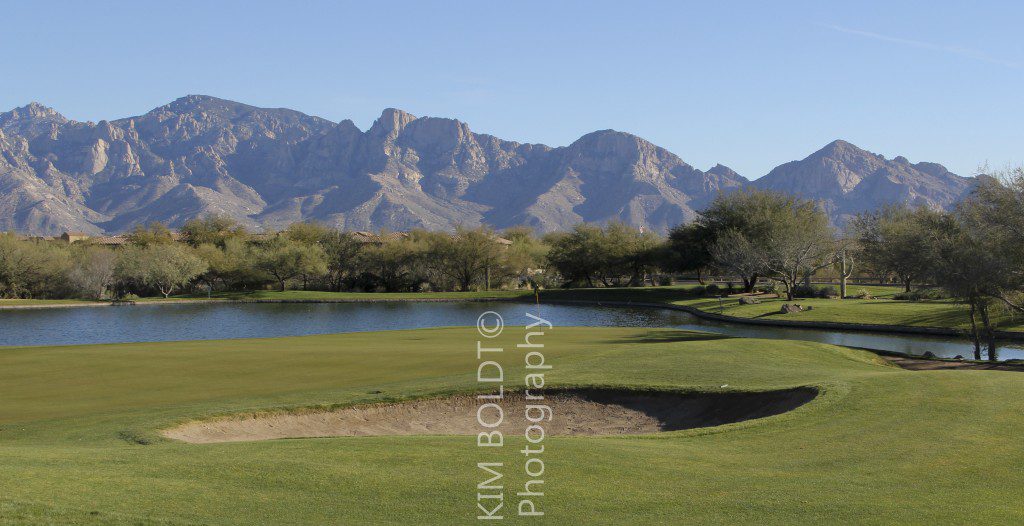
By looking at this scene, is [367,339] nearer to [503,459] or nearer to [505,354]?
[505,354]

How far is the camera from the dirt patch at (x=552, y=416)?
1656cm

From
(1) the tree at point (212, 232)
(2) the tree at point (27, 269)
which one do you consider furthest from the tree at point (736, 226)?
(2) the tree at point (27, 269)

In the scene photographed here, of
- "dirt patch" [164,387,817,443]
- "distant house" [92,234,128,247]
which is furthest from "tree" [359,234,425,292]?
"dirt patch" [164,387,817,443]

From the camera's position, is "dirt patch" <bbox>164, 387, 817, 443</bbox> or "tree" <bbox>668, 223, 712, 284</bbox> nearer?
"dirt patch" <bbox>164, 387, 817, 443</bbox>

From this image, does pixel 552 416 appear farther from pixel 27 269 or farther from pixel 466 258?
pixel 27 269

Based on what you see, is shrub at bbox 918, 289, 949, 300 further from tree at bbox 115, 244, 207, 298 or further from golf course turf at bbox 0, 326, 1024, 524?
tree at bbox 115, 244, 207, 298

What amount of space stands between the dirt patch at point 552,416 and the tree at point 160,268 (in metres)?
90.9

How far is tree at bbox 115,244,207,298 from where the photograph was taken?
99.2 m

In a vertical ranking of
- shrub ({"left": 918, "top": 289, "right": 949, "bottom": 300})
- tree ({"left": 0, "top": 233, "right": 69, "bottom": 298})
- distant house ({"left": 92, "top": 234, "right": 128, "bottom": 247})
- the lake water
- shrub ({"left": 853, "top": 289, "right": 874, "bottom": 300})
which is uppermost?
distant house ({"left": 92, "top": 234, "right": 128, "bottom": 247})

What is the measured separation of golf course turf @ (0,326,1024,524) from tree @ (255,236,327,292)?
8594cm

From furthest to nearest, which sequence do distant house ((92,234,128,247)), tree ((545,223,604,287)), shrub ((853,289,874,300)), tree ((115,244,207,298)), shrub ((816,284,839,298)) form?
distant house ((92,234,128,247)), tree ((545,223,604,287)), tree ((115,244,207,298)), shrub ((816,284,839,298)), shrub ((853,289,874,300))

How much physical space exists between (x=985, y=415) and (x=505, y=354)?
16.8 metres

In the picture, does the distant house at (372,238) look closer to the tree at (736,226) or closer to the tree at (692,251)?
the tree at (692,251)

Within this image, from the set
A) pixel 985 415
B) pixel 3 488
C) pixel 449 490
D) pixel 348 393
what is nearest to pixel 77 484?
pixel 3 488
